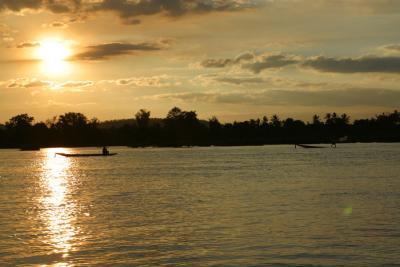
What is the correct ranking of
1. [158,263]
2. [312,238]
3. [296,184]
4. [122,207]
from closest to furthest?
1. [158,263]
2. [312,238]
3. [122,207]
4. [296,184]

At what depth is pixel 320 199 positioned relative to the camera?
50.3m

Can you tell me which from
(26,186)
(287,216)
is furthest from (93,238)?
(26,186)

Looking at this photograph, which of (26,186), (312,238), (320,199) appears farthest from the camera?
(26,186)

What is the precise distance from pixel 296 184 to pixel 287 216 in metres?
28.3

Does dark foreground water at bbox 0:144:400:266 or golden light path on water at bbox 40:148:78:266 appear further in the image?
golden light path on water at bbox 40:148:78:266

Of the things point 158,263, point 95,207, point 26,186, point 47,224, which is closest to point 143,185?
point 26,186

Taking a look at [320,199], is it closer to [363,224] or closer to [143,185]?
[363,224]

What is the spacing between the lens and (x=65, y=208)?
155ft

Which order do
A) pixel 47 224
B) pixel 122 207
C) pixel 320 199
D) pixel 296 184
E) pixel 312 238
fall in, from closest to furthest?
pixel 312 238
pixel 47 224
pixel 122 207
pixel 320 199
pixel 296 184

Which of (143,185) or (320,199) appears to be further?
(143,185)

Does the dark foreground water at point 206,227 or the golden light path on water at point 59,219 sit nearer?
the dark foreground water at point 206,227

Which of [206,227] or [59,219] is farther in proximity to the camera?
[59,219]

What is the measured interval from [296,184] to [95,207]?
26539 millimetres

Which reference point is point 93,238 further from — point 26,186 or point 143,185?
point 26,186
